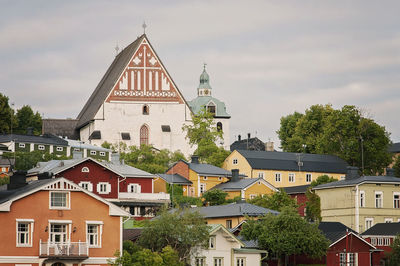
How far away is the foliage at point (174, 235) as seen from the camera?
52875 mm

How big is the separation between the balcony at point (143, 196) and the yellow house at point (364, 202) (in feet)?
41.0

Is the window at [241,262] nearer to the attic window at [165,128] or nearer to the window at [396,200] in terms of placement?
the window at [396,200]

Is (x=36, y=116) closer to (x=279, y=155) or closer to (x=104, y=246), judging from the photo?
(x=279, y=155)

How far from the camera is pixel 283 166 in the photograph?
101 meters

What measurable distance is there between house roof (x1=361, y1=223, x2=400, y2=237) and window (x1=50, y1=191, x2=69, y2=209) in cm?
2711

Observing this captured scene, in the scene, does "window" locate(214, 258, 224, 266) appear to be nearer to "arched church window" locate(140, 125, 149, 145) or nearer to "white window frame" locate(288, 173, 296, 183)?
"white window frame" locate(288, 173, 296, 183)

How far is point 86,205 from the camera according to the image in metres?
49.9

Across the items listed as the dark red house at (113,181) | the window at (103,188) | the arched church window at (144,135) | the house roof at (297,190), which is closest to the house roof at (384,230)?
the house roof at (297,190)

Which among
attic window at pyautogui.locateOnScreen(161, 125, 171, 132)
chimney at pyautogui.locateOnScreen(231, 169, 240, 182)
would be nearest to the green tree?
attic window at pyautogui.locateOnScreen(161, 125, 171, 132)

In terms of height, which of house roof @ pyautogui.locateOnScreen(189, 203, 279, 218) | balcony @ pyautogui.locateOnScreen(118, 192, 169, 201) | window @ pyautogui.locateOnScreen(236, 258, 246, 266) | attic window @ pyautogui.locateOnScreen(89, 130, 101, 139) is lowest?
window @ pyautogui.locateOnScreen(236, 258, 246, 266)

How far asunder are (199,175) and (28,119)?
4317 cm

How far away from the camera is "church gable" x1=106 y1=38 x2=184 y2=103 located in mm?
119938

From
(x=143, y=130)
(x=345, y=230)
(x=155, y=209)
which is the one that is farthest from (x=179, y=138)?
(x=345, y=230)

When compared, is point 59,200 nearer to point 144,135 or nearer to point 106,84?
point 144,135
